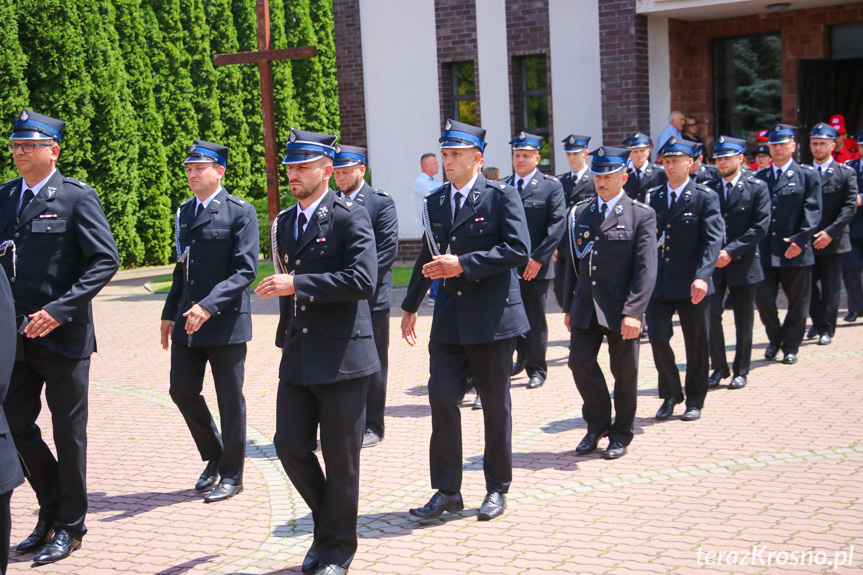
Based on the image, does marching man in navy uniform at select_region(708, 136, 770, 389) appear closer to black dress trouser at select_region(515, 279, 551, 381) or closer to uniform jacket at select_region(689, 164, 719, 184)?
uniform jacket at select_region(689, 164, 719, 184)

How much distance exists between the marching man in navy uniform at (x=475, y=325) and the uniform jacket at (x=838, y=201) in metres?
6.29

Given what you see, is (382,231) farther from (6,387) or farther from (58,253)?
(6,387)

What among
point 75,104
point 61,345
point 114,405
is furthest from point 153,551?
point 75,104

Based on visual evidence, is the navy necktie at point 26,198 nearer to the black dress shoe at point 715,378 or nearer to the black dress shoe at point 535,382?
the black dress shoe at point 535,382

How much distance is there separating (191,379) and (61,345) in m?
1.16

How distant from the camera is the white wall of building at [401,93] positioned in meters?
19.4

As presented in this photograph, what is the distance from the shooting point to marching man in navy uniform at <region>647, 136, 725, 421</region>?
8.10m

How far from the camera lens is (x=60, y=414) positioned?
5.63m

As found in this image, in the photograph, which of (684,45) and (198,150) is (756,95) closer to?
(684,45)

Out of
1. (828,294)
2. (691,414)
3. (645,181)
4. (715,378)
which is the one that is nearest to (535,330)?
(715,378)

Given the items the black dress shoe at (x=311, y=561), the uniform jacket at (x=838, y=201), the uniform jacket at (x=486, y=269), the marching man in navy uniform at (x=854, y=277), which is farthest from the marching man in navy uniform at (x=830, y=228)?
the black dress shoe at (x=311, y=561)

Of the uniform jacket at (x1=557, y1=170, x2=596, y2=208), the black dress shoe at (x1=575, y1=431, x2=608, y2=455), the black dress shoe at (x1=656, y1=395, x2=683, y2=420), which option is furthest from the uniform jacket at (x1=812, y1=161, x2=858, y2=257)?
the black dress shoe at (x1=575, y1=431, x2=608, y2=455)

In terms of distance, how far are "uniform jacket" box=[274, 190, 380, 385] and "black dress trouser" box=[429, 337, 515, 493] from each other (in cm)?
88

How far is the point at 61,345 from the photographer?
18.3 ft
